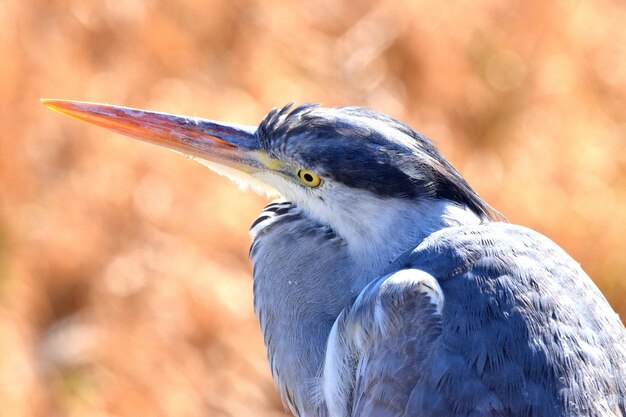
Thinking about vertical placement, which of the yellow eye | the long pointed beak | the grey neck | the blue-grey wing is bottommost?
the blue-grey wing

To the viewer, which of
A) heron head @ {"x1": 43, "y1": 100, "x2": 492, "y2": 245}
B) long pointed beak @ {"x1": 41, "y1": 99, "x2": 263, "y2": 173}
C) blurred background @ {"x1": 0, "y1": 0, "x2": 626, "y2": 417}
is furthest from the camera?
blurred background @ {"x1": 0, "y1": 0, "x2": 626, "y2": 417}

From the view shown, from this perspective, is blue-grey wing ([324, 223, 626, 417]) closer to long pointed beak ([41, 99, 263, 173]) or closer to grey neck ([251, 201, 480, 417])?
grey neck ([251, 201, 480, 417])

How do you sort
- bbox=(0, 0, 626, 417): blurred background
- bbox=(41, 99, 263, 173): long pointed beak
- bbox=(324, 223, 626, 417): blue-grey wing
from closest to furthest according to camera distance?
bbox=(324, 223, 626, 417): blue-grey wing < bbox=(41, 99, 263, 173): long pointed beak < bbox=(0, 0, 626, 417): blurred background

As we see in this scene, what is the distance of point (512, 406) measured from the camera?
2.11 meters

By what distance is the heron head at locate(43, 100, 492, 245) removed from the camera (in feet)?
7.98

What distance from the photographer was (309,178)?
100 inches

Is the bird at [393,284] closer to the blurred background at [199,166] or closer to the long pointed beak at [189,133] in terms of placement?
the long pointed beak at [189,133]

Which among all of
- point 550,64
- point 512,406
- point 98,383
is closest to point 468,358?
point 512,406

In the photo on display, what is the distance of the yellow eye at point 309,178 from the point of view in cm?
252

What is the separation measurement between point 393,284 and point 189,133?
0.77m

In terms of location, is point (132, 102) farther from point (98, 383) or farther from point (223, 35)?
point (98, 383)

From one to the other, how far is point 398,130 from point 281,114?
31 centimetres

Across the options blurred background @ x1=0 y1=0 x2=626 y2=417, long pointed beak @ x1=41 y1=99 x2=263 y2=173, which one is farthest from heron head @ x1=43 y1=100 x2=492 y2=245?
blurred background @ x1=0 y1=0 x2=626 y2=417

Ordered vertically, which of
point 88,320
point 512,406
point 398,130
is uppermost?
point 88,320
